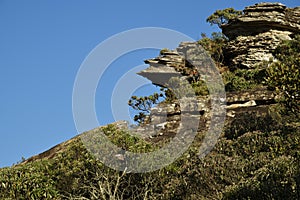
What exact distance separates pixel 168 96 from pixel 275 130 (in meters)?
18.9

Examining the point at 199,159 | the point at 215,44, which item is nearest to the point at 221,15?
the point at 215,44

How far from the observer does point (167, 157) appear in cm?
2622

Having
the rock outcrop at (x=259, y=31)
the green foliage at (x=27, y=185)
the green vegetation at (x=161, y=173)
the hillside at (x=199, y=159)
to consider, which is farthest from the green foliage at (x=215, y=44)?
the green foliage at (x=27, y=185)

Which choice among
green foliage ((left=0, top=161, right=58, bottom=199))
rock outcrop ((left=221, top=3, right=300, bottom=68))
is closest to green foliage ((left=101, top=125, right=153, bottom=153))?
green foliage ((left=0, top=161, right=58, bottom=199))

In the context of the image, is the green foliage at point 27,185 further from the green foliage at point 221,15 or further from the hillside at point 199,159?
the green foliage at point 221,15

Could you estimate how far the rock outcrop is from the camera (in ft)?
167

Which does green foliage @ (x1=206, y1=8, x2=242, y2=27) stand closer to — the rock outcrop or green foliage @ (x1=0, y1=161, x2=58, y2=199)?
the rock outcrop

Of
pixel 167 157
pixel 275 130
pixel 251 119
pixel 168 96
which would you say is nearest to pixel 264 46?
pixel 168 96

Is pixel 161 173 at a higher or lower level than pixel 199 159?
lower

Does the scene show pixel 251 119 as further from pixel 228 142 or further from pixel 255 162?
pixel 255 162

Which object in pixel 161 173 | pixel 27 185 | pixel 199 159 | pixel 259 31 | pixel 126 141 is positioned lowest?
pixel 161 173

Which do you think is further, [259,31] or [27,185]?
[259,31]

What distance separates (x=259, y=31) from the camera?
52719mm

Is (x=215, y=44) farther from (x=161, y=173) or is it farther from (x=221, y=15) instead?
(x=161, y=173)
